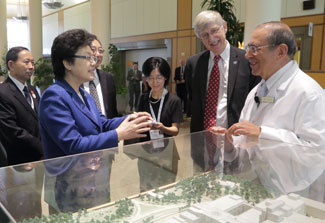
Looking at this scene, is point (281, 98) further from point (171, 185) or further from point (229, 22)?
point (229, 22)

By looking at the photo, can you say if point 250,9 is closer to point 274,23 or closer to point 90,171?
point 274,23

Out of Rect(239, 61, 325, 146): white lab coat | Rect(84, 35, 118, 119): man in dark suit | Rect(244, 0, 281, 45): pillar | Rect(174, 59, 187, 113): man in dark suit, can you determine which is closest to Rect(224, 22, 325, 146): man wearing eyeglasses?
Rect(239, 61, 325, 146): white lab coat

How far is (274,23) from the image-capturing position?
173 cm

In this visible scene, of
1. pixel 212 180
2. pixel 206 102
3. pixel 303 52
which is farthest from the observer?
pixel 303 52

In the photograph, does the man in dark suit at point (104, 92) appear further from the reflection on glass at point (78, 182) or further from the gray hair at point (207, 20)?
the reflection on glass at point (78, 182)

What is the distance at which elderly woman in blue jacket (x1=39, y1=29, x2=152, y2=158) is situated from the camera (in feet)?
4.80

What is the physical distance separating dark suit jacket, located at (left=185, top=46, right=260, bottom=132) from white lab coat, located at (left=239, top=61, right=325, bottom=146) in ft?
1.54

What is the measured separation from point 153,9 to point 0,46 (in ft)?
22.4

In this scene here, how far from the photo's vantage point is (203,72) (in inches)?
96.0

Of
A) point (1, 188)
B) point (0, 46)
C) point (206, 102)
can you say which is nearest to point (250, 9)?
point (206, 102)

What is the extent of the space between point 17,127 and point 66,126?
125cm

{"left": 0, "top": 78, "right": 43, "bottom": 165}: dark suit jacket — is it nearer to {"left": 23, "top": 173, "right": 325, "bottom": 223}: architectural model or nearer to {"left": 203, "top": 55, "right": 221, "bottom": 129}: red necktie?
{"left": 203, "top": 55, "right": 221, "bottom": 129}: red necktie

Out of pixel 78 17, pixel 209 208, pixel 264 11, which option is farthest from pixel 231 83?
pixel 78 17

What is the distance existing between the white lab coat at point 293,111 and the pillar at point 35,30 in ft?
31.8
